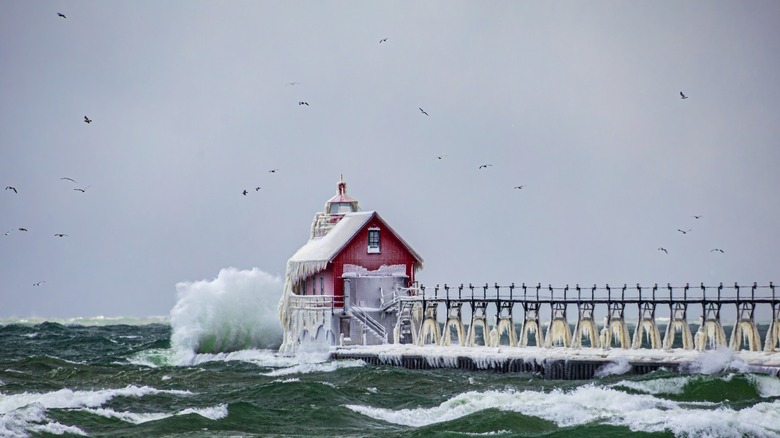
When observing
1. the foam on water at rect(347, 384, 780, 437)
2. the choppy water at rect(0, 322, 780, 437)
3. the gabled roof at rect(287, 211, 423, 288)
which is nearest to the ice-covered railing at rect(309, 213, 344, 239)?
the gabled roof at rect(287, 211, 423, 288)

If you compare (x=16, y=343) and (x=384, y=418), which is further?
(x=16, y=343)

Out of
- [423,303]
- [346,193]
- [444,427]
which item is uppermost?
[346,193]

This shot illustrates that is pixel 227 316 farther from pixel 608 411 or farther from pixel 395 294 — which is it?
pixel 608 411

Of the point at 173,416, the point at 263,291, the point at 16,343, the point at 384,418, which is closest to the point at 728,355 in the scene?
the point at 384,418

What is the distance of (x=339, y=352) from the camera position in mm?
54750

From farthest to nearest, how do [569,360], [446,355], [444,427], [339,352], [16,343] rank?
[16,343]
[339,352]
[446,355]
[569,360]
[444,427]

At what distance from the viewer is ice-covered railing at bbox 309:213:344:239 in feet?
204

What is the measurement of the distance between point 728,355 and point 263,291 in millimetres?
32321

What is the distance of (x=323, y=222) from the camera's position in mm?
62688

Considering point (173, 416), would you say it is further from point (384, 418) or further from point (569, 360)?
point (569, 360)

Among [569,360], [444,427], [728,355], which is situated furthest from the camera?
[569,360]

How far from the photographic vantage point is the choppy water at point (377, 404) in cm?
3170

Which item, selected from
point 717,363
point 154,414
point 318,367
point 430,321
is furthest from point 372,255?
point 154,414

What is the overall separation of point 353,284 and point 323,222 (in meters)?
5.55
